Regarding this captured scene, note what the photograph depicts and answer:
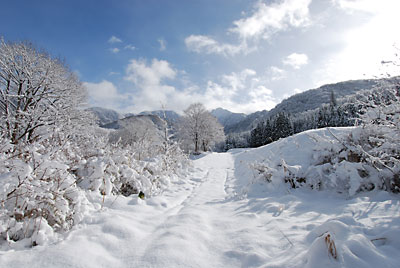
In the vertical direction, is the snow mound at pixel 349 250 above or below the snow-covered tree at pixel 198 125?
below

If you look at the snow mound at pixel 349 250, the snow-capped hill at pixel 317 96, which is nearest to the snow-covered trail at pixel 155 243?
the snow mound at pixel 349 250

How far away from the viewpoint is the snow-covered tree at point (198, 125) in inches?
1273

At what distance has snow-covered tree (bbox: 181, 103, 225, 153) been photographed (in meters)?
32.3

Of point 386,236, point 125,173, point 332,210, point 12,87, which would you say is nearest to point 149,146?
point 125,173

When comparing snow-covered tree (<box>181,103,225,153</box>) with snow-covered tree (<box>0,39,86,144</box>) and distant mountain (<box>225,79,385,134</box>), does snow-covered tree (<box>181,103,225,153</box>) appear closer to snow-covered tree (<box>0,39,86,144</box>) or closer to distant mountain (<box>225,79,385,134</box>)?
snow-covered tree (<box>0,39,86,144</box>)

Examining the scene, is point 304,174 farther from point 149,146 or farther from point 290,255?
point 149,146

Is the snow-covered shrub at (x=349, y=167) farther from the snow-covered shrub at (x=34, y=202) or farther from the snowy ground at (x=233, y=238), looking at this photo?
the snow-covered shrub at (x=34, y=202)

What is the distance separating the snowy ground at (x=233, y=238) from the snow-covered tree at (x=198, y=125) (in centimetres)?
2880

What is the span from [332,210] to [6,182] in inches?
181

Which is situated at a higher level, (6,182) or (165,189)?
(6,182)

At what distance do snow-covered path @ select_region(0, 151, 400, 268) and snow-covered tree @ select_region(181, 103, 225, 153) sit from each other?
2879 centimetres

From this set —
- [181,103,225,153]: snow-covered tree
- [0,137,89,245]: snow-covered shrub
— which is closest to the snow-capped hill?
[181,103,225,153]: snow-covered tree

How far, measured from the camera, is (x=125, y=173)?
4.58 meters

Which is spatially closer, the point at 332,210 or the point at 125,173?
the point at 332,210
